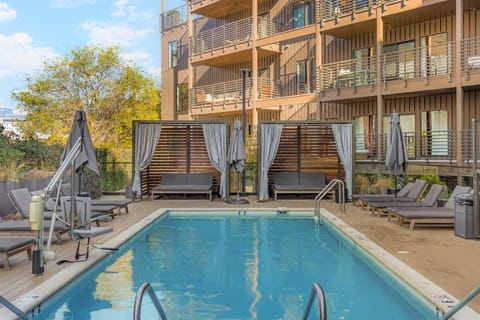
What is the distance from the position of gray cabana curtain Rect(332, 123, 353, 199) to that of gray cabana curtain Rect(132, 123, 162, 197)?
206 inches

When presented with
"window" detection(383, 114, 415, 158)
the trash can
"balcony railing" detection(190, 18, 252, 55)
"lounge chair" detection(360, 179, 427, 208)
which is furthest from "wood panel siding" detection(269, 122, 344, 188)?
"balcony railing" detection(190, 18, 252, 55)

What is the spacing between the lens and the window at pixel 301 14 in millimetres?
20194

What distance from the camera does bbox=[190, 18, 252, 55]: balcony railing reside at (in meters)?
21.6

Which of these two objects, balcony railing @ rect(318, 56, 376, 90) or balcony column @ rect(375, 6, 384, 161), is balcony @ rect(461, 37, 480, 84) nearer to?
balcony column @ rect(375, 6, 384, 161)

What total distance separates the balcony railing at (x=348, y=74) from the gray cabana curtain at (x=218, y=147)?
604 centimetres

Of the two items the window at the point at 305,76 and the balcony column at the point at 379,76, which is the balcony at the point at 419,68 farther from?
the window at the point at 305,76

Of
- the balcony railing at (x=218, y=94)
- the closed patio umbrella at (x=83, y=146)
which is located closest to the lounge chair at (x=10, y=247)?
the closed patio umbrella at (x=83, y=146)

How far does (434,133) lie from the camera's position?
622 inches

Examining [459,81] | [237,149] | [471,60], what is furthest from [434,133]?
[237,149]

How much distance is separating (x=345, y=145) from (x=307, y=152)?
1615 millimetres

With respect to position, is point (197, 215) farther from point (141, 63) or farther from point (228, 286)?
point (141, 63)

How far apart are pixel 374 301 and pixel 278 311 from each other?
1.12 m

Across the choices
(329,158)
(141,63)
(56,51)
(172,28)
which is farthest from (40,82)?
(329,158)

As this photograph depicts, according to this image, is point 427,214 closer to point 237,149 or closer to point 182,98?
point 237,149
